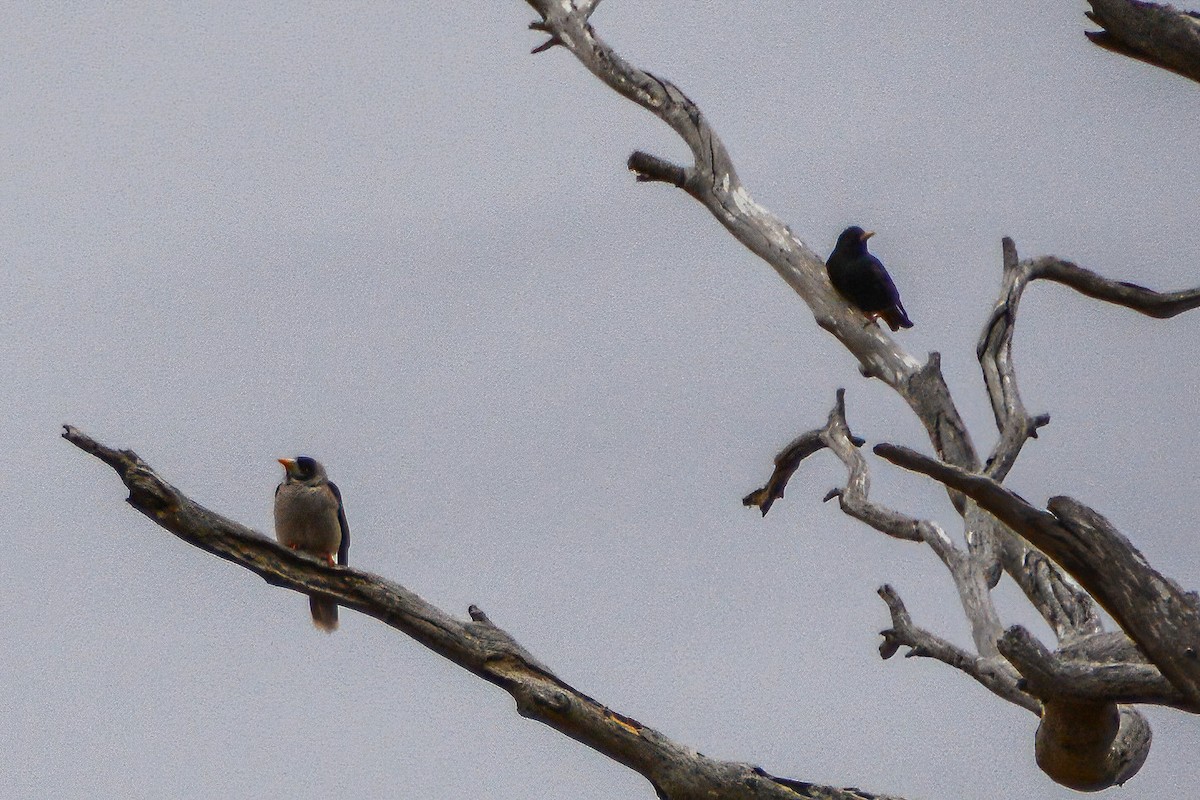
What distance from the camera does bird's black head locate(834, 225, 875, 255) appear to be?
9.18 m

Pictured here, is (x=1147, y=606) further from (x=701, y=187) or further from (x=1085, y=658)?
(x=701, y=187)

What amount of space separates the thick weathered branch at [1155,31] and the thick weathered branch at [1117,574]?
6.79ft

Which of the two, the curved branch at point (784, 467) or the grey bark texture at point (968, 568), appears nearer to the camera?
the grey bark texture at point (968, 568)

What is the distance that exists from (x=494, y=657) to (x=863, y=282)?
4627mm

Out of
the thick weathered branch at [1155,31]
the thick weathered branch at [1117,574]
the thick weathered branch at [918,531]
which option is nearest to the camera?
the thick weathered branch at [1117,574]

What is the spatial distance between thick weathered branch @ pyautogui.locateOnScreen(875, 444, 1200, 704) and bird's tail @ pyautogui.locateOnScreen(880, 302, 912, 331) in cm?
479

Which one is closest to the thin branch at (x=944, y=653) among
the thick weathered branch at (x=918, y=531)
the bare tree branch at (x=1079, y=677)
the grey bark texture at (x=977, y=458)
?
the grey bark texture at (x=977, y=458)

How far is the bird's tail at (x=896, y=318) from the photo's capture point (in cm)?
917

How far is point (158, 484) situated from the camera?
180 inches

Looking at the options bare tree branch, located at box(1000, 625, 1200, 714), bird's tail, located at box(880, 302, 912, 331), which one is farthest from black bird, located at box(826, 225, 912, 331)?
bare tree branch, located at box(1000, 625, 1200, 714)

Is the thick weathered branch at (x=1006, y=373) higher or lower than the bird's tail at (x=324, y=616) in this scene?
higher

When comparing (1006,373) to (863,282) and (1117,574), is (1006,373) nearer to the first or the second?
(863,282)

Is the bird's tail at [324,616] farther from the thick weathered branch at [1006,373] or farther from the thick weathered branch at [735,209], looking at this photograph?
the thick weathered branch at [1006,373]

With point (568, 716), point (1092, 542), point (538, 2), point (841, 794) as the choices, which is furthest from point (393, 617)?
point (538, 2)
